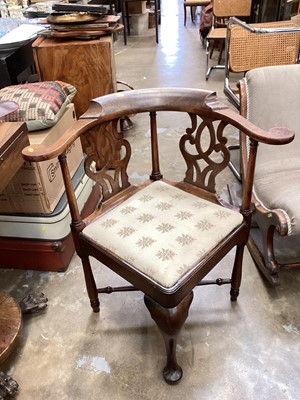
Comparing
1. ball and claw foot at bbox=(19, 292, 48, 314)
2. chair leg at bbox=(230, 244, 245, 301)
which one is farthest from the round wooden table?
chair leg at bbox=(230, 244, 245, 301)

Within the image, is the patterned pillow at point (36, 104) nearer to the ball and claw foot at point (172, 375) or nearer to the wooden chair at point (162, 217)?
the wooden chair at point (162, 217)

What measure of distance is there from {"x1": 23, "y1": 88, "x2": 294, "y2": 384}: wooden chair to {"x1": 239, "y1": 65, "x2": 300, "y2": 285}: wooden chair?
28 cm

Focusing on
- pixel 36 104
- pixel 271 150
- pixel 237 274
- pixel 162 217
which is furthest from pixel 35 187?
pixel 271 150

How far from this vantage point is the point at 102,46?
198cm

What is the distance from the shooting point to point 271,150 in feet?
5.44

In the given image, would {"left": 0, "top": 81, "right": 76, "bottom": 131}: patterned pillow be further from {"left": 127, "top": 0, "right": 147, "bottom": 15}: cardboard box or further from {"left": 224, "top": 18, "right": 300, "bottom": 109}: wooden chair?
{"left": 127, "top": 0, "right": 147, "bottom": 15}: cardboard box

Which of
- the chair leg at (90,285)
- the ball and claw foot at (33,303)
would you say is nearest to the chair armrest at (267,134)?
the chair leg at (90,285)

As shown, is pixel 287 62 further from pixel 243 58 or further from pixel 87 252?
pixel 87 252

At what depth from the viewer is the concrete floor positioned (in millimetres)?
1199

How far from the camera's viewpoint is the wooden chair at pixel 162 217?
1027 millimetres

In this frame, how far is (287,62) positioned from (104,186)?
1780mm

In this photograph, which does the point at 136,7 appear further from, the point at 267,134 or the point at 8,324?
the point at 8,324

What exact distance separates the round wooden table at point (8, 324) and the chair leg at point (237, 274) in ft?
2.74

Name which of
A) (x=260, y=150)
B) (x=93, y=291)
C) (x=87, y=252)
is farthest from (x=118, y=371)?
(x=260, y=150)
